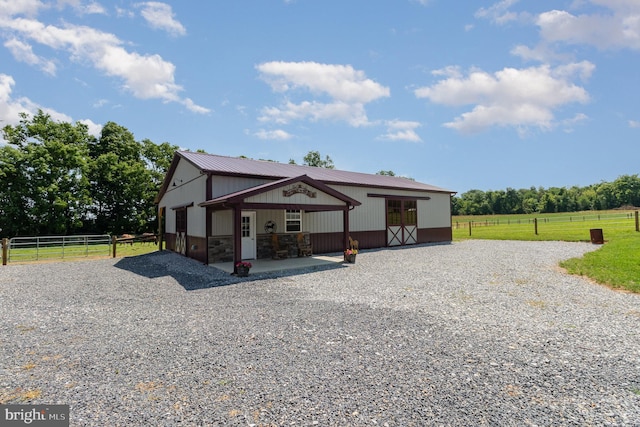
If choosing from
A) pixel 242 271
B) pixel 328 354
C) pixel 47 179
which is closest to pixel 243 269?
pixel 242 271

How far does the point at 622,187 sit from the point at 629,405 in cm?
12238

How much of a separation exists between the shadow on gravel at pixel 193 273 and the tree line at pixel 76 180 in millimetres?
18252

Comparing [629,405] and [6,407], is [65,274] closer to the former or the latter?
[6,407]

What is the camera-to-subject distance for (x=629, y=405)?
9.55 ft

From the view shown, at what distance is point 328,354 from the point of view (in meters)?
4.08

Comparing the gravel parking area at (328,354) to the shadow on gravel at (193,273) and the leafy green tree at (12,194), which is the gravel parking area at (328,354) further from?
the leafy green tree at (12,194)

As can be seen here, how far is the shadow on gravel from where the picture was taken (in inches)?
344

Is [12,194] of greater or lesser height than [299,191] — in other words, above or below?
above

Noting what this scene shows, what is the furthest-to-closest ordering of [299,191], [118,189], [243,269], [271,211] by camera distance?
[118,189]
[271,211]
[299,191]
[243,269]

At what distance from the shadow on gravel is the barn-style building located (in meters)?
0.71

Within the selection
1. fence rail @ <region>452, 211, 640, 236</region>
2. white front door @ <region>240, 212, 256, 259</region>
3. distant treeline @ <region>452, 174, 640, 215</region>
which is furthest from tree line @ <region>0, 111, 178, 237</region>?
distant treeline @ <region>452, 174, 640, 215</region>

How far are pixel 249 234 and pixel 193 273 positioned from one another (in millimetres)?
3058

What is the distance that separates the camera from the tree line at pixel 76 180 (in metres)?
24.5

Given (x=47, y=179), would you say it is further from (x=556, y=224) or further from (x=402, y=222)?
(x=556, y=224)
